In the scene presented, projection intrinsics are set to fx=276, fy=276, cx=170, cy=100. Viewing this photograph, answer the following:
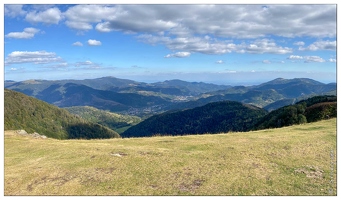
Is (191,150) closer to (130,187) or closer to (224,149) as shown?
(224,149)

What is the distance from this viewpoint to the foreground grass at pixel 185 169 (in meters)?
19.8

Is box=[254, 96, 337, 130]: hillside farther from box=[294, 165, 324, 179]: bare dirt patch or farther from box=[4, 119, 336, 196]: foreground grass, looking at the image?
box=[294, 165, 324, 179]: bare dirt patch

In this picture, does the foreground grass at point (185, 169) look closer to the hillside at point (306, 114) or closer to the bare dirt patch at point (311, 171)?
the bare dirt patch at point (311, 171)

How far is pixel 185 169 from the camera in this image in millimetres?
23656

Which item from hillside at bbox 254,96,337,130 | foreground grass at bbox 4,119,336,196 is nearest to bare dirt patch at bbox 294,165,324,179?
foreground grass at bbox 4,119,336,196

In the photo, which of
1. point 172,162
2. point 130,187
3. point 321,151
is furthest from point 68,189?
point 321,151

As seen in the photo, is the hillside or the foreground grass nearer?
the foreground grass

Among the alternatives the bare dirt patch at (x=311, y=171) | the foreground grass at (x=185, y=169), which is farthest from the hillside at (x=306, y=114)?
the bare dirt patch at (x=311, y=171)

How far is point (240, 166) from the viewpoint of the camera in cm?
2380

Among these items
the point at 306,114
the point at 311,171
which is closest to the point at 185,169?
→ the point at 311,171

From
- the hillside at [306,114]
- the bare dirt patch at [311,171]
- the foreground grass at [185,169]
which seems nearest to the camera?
the foreground grass at [185,169]

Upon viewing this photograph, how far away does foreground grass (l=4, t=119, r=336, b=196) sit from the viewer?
19828 millimetres

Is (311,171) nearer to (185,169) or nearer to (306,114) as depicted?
(185,169)

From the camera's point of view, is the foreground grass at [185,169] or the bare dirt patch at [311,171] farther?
the bare dirt patch at [311,171]
